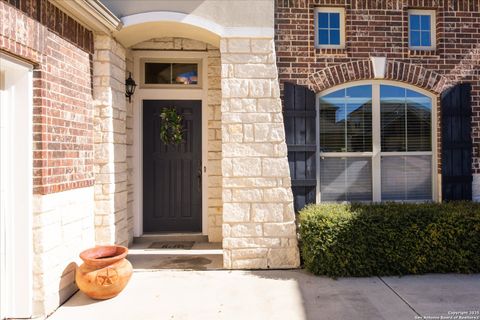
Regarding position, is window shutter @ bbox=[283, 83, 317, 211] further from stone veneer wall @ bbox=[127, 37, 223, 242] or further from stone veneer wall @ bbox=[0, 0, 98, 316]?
stone veneer wall @ bbox=[0, 0, 98, 316]

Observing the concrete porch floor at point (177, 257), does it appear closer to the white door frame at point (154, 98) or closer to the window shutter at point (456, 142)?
the white door frame at point (154, 98)

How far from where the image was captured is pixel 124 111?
5293mm

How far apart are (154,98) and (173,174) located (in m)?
1.25

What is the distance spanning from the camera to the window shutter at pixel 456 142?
209 inches

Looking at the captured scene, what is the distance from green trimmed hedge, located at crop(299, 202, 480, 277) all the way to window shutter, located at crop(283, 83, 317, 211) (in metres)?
0.79

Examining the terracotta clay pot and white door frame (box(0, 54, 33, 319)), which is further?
the terracotta clay pot

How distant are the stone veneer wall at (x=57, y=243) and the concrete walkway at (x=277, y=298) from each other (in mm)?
184

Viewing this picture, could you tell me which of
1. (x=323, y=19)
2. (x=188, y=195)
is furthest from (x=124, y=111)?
(x=323, y=19)

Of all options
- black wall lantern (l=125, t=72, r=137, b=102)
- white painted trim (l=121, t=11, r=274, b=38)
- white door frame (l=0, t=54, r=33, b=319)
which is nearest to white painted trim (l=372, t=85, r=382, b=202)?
white painted trim (l=121, t=11, r=274, b=38)

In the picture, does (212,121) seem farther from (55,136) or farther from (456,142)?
(456,142)

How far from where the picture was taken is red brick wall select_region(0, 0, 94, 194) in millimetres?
3281

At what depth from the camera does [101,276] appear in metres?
3.78

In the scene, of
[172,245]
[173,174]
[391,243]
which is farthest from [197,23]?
[391,243]

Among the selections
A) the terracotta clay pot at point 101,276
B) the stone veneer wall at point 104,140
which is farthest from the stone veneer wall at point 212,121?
the terracotta clay pot at point 101,276
